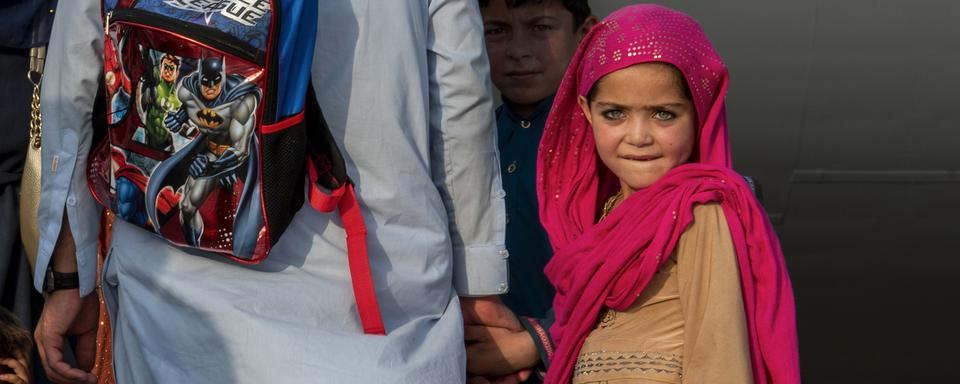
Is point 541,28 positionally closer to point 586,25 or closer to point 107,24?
point 586,25

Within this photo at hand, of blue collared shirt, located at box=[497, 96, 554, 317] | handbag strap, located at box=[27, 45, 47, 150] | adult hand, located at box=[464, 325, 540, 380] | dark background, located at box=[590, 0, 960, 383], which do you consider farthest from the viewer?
dark background, located at box=[590, 0, 960, 383]

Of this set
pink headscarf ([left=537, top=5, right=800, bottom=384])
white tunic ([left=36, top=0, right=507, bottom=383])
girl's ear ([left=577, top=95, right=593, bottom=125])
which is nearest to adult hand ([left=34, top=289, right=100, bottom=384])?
white tunic ([left=36, top=0, right=507, bottom=383])

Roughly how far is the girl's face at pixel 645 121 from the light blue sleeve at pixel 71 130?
1079 millimetres

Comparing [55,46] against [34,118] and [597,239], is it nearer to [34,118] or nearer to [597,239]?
[34,118]

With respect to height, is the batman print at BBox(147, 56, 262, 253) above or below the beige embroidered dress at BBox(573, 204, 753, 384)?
above

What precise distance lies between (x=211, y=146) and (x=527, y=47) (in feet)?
4.18

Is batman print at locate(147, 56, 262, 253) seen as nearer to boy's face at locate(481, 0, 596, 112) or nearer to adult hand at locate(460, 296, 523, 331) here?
adult hand at locate(460, 296, 523, 331)

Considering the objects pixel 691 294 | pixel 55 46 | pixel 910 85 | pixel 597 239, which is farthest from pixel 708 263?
pixel 910 85

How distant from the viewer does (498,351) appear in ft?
9.34

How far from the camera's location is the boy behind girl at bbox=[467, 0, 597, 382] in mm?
3305

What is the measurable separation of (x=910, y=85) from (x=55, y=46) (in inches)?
116

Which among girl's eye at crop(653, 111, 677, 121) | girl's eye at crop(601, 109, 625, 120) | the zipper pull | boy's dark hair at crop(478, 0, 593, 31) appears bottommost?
boy's dark hair at crop(478, 0, 593, 31)

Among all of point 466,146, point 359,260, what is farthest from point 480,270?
point 359,260

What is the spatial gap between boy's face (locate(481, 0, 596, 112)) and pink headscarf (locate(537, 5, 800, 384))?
21.2 inches
